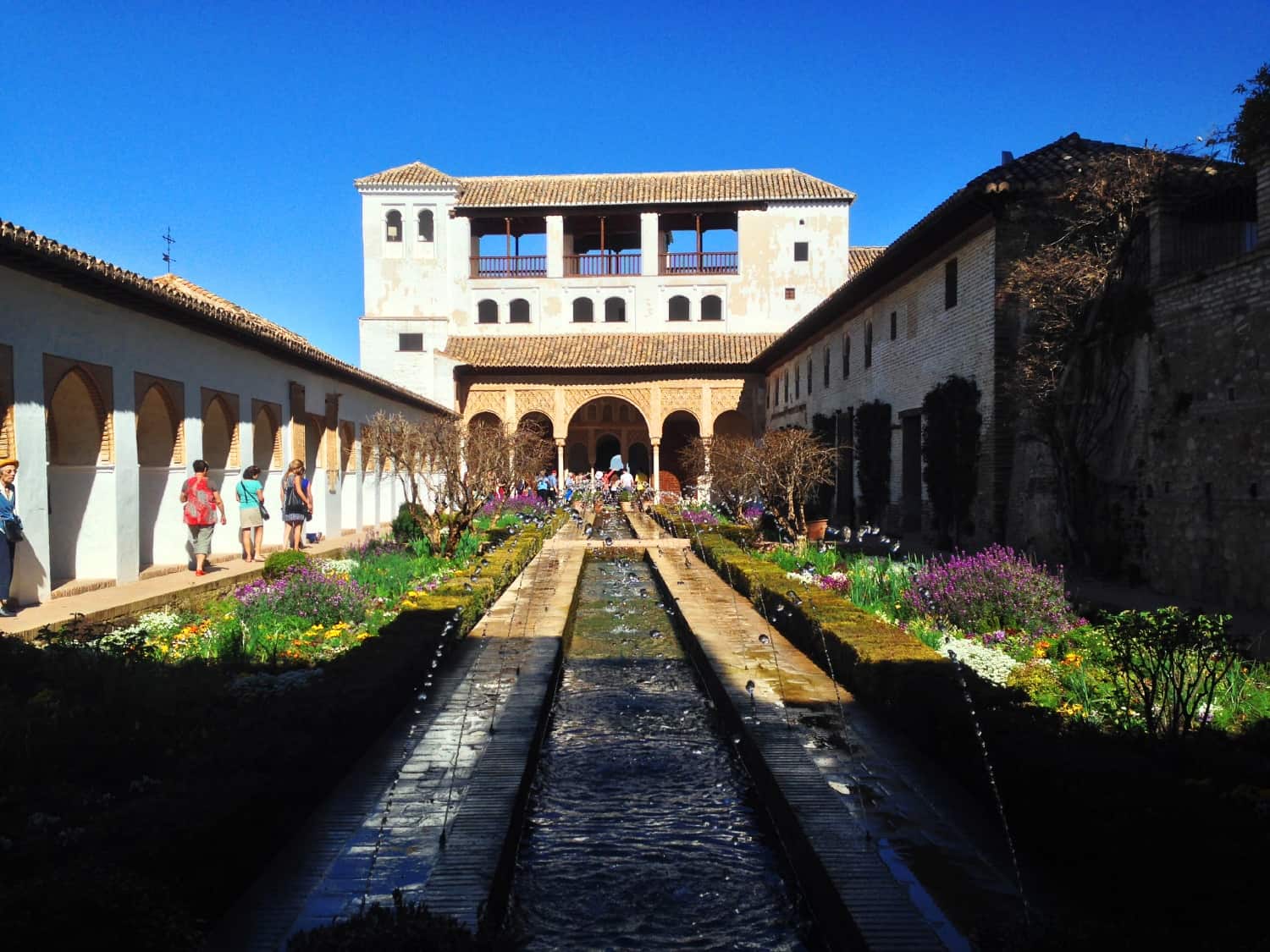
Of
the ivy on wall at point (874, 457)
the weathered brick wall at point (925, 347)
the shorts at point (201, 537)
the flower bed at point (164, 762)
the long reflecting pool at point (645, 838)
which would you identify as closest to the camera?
the flower bed at point (164, 762)

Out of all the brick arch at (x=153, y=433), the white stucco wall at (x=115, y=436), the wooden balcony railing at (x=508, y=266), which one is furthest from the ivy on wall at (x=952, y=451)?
the wooden balcony railing at (x=508, y=266)

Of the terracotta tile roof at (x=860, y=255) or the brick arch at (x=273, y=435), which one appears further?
the terracotta tile roof at (x=860, y=255)

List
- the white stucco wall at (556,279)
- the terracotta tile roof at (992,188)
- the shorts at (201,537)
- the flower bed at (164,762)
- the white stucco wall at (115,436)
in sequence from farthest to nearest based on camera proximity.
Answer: the white stucco wall at (556,279)
the terracotta tile roof at (992,188)
the shorts at (201,537)
the white stucco wall at (115,436)
the flower bed at (164,762)

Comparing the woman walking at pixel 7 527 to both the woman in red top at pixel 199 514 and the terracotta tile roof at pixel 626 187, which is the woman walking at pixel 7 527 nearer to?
the woman in red top at pixel 199 514

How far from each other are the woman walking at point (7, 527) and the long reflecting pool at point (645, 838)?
4905mm

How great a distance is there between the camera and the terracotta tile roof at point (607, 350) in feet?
110

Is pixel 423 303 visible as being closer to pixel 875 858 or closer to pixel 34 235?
pixel 34 235

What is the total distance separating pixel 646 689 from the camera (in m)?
7.22

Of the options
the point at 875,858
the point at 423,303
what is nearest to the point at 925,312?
the point at 875,858

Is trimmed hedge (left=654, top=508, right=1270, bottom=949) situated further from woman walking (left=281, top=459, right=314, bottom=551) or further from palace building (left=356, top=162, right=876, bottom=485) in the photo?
palace building (left=356, top=162, right=876, bottom=485)

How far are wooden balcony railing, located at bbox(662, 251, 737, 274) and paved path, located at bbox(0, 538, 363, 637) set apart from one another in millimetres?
25736

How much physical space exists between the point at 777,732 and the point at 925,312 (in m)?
12.4

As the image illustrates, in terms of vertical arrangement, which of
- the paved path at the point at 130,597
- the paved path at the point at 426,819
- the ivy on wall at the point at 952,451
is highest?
the ivy on wall at the point at 952,451

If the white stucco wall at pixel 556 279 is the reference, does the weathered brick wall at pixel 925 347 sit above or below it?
below
